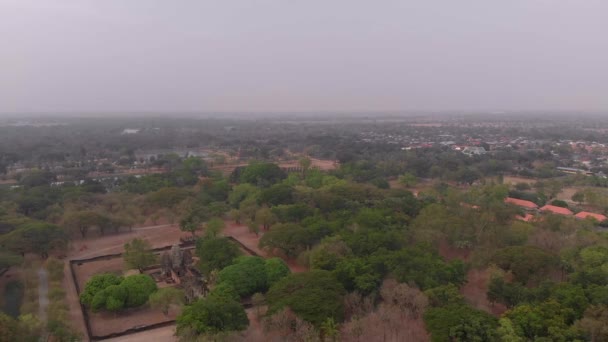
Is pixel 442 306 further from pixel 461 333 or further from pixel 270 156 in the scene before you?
pixel 270 156

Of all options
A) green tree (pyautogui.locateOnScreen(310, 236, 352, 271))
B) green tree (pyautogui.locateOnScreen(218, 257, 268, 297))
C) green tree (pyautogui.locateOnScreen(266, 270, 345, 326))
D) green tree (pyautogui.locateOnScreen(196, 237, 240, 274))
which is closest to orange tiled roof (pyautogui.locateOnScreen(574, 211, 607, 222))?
green tree (pyautogui.locateOnScreen(310, 236, 352, 271))

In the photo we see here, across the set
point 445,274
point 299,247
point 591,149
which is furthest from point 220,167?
point 591,149

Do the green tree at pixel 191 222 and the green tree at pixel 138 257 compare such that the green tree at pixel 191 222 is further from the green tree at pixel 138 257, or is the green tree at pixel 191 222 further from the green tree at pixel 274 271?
the green tree at pixel 274 271

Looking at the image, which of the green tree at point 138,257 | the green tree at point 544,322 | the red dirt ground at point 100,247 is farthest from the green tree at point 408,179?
the green tree at point 544,322

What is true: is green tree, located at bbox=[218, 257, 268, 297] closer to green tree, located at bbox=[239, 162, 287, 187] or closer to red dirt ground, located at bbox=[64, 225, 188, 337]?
red dirt ground, located at bbox=[64, 225, 188, 337]

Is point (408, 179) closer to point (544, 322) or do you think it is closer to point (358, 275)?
point (358, 275)

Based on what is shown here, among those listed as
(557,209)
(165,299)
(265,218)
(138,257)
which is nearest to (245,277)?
(165,299)
